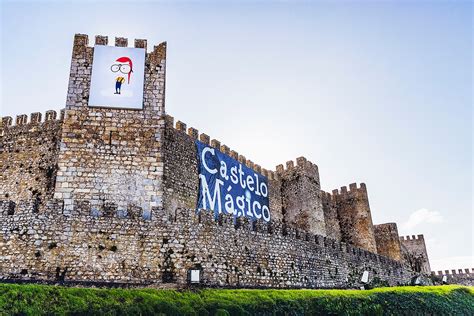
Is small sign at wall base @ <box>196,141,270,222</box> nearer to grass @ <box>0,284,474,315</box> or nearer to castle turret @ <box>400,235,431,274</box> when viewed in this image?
grass @ <box>0,284,474,315</box>

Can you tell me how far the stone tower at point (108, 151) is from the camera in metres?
14.1

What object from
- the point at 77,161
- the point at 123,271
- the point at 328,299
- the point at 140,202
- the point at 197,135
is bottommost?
the point at 328,299

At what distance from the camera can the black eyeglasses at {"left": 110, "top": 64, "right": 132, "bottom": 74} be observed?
16203 millimetres

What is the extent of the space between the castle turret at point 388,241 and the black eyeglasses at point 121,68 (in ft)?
80.8

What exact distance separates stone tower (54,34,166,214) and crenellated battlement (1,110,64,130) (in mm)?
3445

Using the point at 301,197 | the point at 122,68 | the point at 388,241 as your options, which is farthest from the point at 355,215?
the point at 122,68

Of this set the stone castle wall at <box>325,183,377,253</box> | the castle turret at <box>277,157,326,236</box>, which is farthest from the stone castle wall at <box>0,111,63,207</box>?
the stone castle wall at <box>325,183,377,253</box>

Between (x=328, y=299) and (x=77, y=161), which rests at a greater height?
(x=77, y=161)

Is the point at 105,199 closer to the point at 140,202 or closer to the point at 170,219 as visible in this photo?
the point at 140,202

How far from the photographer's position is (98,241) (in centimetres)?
1165

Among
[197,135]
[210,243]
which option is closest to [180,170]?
[197,135]

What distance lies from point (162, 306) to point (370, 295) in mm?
7721

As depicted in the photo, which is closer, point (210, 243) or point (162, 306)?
point (162, 306)

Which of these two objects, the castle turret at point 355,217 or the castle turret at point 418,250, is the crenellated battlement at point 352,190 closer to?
the castle turret at point 355,217
